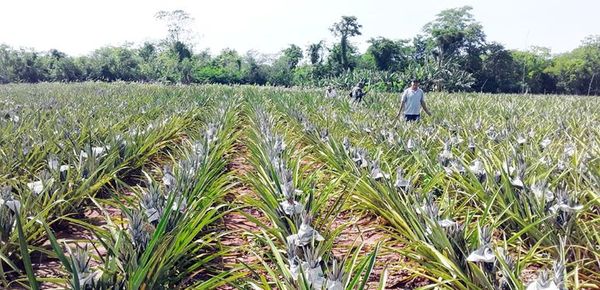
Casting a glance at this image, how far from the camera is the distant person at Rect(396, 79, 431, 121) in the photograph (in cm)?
835

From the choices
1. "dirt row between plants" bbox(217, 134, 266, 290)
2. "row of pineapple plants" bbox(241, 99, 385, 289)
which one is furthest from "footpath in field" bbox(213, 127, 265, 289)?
"row of pineapple plants" bbox(241, 99, 385, 289)

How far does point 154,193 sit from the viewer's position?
259cm

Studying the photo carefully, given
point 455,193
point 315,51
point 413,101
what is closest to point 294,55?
point 315,51

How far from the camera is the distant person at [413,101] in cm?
835

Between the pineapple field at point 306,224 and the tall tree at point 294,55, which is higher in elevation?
the tall tree at point 294,55

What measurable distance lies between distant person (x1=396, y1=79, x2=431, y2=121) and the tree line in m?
23.6

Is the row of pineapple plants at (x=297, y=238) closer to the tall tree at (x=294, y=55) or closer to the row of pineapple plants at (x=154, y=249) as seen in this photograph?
the row of pineapple plants at (x=154, y=249)

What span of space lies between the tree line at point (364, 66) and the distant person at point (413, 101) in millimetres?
23644

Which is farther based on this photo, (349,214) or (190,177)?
(349,214)

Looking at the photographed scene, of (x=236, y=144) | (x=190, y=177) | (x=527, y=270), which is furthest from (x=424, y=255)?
(x=236, y=144)

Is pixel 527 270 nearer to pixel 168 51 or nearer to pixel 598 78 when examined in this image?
pixel 598 78

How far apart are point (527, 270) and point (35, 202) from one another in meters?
2.85

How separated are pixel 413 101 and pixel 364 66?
46005 millimetres

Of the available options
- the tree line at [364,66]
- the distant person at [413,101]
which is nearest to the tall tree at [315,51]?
the tree line at [364,66]
